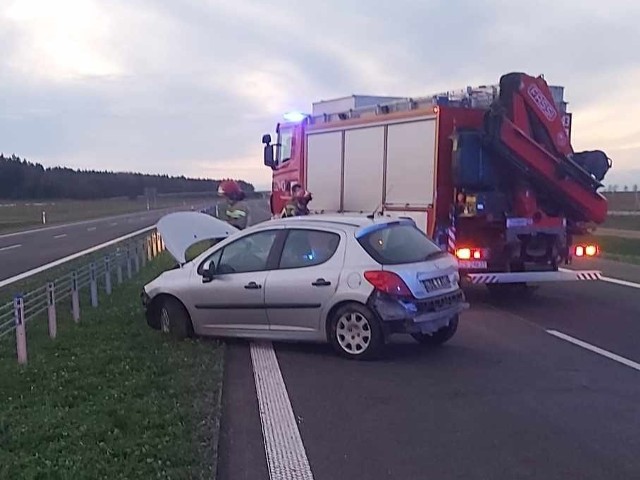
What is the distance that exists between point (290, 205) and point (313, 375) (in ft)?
26.0

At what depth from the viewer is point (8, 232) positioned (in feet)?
128

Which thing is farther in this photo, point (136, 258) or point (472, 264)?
point (136, 258)

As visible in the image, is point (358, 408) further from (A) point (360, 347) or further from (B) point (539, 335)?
(B) point (539, 335)

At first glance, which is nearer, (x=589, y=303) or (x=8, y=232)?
(x=589, y=303)

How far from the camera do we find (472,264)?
12828 millimetres

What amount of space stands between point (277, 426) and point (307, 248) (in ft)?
10.3

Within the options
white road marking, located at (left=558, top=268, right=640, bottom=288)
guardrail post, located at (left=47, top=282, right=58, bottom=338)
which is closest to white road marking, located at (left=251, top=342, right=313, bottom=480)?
guardrail post, located at (left=47, top=282, right=58, bottom=338)

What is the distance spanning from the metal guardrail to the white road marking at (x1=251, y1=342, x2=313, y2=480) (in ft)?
7.91

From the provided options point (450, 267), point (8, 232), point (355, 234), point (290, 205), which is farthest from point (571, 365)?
point (8, 232)

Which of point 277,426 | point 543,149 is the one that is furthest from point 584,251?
point 277,426

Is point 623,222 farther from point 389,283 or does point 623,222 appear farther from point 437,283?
point 389,283

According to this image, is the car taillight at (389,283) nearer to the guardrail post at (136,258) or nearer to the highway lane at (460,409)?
the highway lane at (460,409)

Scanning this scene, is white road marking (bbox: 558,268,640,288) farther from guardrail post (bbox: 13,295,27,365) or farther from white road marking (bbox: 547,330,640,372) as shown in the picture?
guardrail post (bbox: 13,295,27,365)

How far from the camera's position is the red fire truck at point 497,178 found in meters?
12.7
